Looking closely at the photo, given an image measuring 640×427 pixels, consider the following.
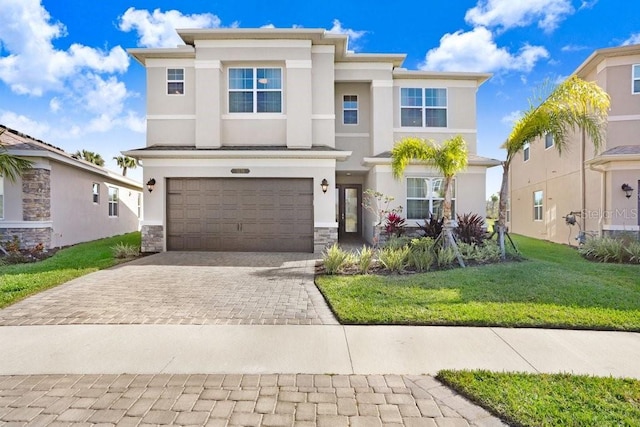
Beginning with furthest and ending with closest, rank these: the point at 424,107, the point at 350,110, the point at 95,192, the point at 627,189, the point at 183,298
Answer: the point at 95,192 < the point at 350,110 < the point at 424,107 < the point at 627,189 < the point at 183,298

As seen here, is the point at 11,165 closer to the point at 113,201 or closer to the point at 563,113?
the point at 113,201

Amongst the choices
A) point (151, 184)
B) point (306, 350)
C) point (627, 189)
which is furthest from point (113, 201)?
point (627, 189)

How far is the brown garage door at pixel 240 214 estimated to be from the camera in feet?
40.5

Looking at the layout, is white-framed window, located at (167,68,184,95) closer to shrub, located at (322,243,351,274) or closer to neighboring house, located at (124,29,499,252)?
neighboring house, located at (124,29,499,252)

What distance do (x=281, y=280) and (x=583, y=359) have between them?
5717 millimetres

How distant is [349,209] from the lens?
16.8 m

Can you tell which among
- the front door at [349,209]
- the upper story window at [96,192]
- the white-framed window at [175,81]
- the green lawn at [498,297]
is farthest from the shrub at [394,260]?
the upper story window at [96,192]

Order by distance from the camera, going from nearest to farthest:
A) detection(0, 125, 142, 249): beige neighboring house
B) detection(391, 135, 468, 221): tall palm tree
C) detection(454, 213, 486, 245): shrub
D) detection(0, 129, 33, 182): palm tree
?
detection(391, 135, 468, 221): tall palm tree
detection(454, 213, 486, 245): shrub
detection(0, 129, 33, 182): palm tree
detection(0, 125, 142, 249): beige neighboring house

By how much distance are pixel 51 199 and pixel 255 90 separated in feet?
29.1

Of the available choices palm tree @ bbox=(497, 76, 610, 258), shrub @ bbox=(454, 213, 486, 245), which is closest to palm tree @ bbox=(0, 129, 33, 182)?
shrub @ bbox=(454, 213, 486, 245)

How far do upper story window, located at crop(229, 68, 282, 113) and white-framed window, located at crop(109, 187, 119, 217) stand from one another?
9.52m

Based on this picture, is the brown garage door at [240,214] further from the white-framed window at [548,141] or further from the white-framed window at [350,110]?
the white-framed window at [548,141]

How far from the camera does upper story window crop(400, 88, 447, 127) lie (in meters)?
14.6

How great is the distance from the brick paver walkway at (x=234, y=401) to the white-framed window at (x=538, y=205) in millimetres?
18492
